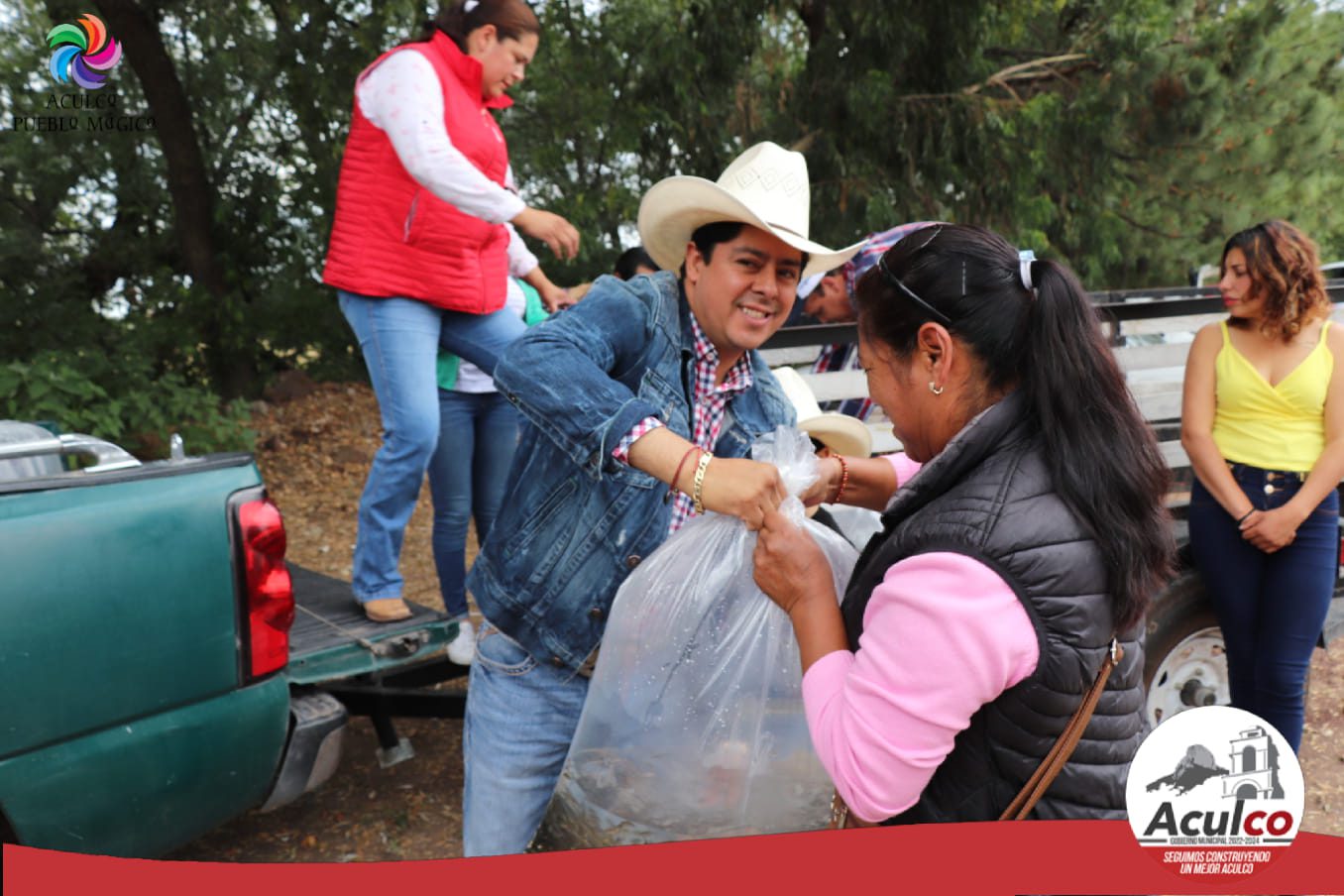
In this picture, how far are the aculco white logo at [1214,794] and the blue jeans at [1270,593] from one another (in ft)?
6.20

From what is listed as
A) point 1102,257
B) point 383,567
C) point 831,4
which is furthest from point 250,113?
point 1102,257

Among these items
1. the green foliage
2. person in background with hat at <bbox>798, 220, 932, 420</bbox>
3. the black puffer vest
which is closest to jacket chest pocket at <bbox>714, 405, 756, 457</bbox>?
the black puffer vest

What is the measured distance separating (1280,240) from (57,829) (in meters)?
3.64

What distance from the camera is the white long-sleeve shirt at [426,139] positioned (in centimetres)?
301

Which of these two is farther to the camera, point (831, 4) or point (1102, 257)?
point (1102, 257)

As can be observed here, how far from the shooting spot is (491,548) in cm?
204

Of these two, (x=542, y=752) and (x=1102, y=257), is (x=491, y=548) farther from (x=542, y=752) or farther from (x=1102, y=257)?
(x=1102, y=257)

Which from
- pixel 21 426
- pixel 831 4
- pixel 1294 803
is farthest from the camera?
pixel 831 4

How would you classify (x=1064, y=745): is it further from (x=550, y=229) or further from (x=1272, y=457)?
(x=1272, y=457)

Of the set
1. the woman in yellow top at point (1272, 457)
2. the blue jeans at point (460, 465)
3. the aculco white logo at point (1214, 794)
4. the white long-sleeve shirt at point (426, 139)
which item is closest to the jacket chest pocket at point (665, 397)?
the aculco white logo at point (1214, 794)

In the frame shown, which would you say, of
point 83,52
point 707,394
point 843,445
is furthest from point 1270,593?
point 83,52

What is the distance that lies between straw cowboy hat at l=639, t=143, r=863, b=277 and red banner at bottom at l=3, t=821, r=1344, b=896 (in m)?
1.11

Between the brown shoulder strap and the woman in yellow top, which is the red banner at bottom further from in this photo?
the woman in yellow top

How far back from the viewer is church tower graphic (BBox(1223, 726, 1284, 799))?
62.4 inches
